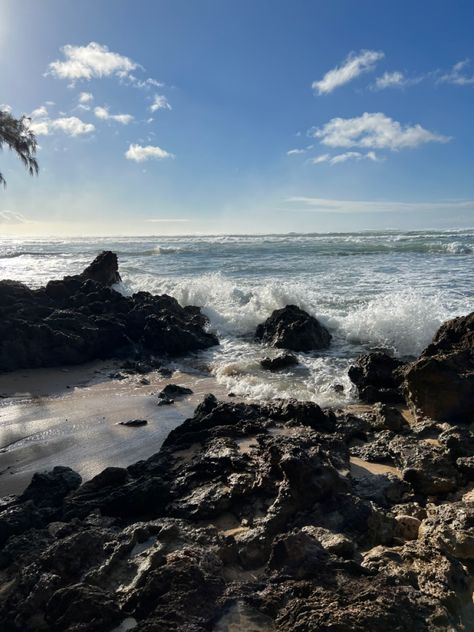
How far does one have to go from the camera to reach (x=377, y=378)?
7012 millimetres

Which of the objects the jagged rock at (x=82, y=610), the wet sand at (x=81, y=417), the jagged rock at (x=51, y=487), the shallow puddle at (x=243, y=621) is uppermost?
the shallow puddle at (x=243, y=621)

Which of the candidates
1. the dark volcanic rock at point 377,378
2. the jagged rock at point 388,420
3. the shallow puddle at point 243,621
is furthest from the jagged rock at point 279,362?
the shallow puddle at point 243,621

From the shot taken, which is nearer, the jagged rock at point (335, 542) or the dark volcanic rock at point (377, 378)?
the jagged rock at point (335, 542)

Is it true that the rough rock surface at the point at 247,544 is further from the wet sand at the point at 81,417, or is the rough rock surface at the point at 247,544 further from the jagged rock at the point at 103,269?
the jagged rock at the point at 103,269

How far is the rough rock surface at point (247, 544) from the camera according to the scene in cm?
243

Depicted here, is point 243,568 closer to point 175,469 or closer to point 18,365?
point 175,469

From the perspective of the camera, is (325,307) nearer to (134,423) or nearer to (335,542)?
(134,423)

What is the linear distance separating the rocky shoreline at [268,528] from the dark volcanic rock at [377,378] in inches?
26.5

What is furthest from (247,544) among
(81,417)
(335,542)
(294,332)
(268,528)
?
(294,332)

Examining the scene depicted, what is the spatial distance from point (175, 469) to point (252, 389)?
3.35m

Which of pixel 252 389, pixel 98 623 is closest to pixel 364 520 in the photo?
pixel 98 623

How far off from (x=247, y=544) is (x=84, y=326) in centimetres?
800

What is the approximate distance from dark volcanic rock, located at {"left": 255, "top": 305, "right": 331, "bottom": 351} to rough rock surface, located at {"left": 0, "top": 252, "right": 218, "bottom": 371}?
1.48 metres

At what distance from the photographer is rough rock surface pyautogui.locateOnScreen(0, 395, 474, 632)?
95.5 inches
